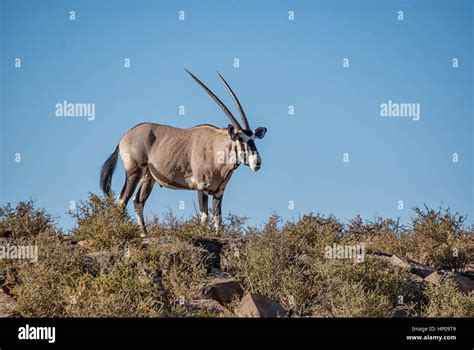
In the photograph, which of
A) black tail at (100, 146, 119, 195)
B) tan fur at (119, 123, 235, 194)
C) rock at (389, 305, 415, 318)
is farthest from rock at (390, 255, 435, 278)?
black tail at (100, 146, 119, 195)

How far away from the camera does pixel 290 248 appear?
15789 mm

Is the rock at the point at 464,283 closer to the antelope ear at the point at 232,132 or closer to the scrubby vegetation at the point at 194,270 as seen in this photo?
the scrubby vegetation at the point at 194,270

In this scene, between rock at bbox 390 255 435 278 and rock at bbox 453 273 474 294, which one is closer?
rock at bbox 453 273 474 294

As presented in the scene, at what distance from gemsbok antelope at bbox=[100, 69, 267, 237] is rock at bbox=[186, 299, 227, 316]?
5034mm

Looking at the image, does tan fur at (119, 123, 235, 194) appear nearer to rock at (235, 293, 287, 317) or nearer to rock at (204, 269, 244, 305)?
rock at (204, 269, 244, 305)

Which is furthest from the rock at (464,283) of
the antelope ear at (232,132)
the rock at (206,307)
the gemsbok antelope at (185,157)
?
the antelope ear at (232,132)

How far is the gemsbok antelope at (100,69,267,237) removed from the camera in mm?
19344

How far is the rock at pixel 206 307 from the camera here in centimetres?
1352

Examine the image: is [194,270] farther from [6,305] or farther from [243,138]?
[243,138]

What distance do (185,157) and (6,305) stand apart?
7.49 meters

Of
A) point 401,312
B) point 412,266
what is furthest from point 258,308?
point 412,266

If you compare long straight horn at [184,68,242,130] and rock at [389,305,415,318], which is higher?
long straight horn at [184,68,242,130]

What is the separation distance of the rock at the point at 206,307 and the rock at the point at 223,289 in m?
0.26
